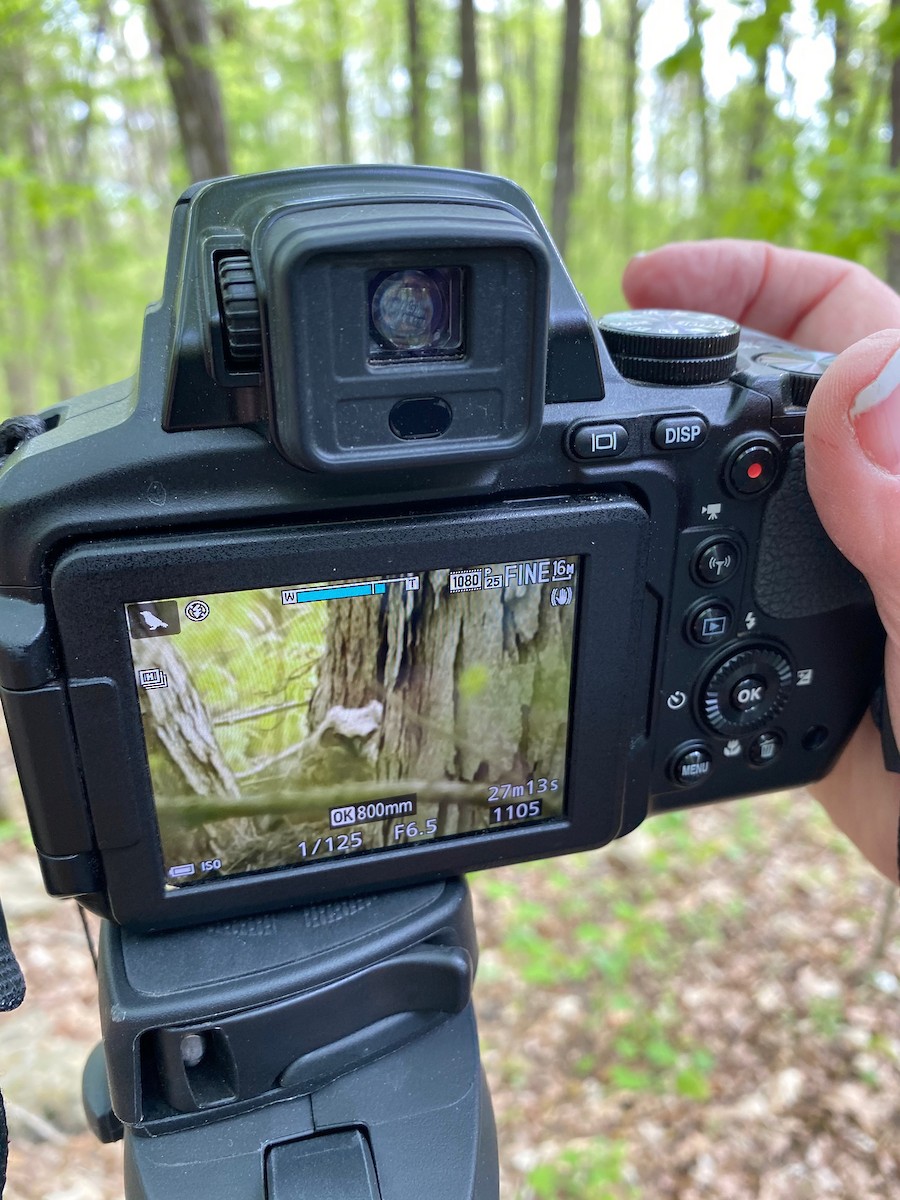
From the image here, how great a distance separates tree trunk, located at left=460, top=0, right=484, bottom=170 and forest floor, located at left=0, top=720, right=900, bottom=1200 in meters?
2.93

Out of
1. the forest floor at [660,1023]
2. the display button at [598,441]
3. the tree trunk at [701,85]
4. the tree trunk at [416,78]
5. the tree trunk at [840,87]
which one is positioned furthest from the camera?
the tree trunk at [416,78]

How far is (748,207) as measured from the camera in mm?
2123

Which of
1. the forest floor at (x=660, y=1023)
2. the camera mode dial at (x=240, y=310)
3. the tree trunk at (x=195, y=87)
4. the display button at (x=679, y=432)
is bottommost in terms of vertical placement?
the forest floor at (x=660, y=1023)

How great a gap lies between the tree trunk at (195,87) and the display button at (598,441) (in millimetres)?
1796

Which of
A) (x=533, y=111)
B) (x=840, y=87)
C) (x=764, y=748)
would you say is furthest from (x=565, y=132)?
(x=533, y=111)

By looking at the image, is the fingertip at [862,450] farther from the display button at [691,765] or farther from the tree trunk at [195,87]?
the tree trunk at [195,87]

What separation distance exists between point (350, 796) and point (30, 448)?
0.40 meters

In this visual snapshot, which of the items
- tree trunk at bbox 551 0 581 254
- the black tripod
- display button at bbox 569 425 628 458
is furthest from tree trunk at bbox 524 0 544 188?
the black tripod

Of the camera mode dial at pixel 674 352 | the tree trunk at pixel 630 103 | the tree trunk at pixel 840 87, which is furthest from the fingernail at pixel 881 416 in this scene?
the tree trunk at pixel 630 103

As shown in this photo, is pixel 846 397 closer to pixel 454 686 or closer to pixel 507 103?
pixel 454 686

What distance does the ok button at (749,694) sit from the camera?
937 millimetres

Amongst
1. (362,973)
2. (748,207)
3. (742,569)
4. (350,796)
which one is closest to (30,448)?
(350,796)

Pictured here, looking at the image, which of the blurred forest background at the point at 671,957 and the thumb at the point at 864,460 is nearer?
the thumb at the point at 864,460

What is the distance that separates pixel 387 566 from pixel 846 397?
0.43 metres
